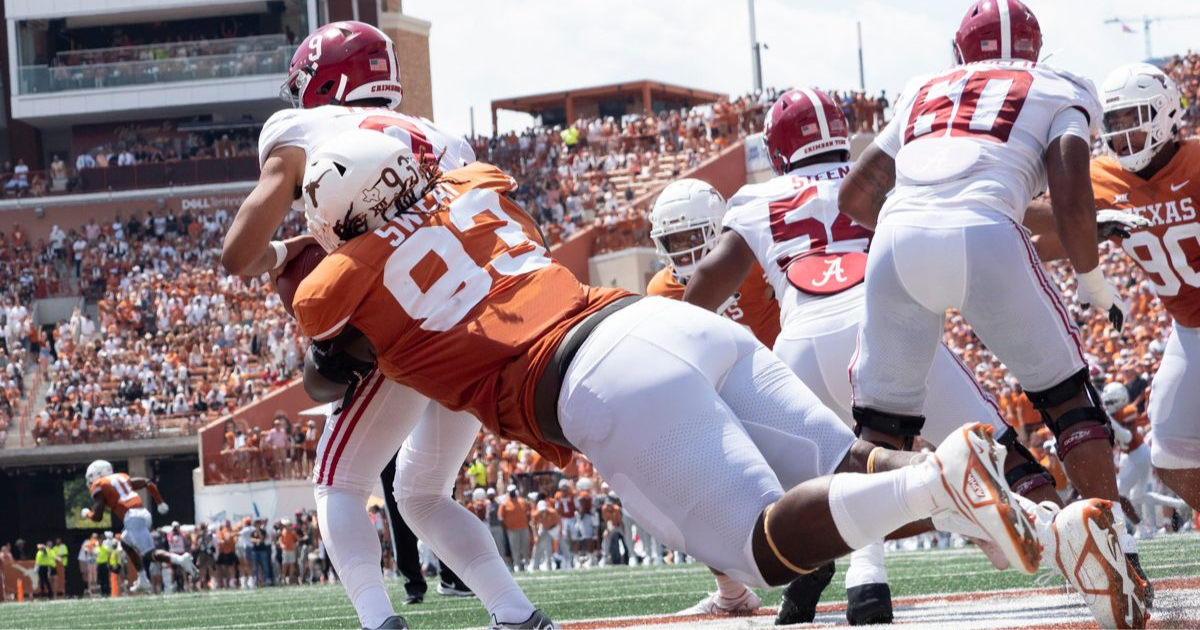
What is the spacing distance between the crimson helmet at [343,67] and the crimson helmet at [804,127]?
1.81m

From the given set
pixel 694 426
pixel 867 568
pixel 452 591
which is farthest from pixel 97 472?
pixel 694 426

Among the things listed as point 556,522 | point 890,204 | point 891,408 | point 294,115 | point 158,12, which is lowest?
point 556,522

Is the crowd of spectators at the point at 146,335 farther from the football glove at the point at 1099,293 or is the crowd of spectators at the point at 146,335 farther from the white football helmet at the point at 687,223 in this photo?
the football glove at the point at 1099,293

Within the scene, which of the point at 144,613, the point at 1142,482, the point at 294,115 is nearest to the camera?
the point at 294,115

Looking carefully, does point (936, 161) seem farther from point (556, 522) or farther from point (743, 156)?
point (743, 156)

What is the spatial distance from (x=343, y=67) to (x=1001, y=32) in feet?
7.16

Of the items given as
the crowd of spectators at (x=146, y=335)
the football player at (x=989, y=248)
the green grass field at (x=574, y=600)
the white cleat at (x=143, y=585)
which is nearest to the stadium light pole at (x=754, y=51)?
the crowd of spectators at (x=146, y=335)

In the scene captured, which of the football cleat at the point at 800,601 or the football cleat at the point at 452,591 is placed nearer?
the football cleat at the point at 800,601

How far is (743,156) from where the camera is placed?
35.5 meters

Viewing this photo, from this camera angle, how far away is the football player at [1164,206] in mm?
6305

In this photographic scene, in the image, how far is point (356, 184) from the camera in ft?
13.3

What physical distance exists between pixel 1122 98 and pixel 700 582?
4.54m

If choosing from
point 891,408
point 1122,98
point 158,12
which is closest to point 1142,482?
point 1122,98

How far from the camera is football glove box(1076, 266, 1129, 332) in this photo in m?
5.21
